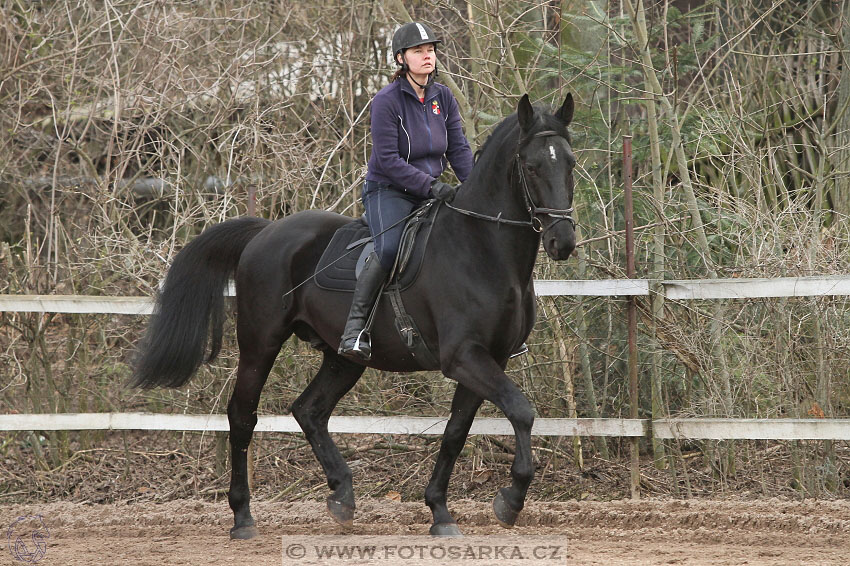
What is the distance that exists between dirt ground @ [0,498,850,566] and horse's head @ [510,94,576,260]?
164cm

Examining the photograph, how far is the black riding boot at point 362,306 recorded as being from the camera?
529cm

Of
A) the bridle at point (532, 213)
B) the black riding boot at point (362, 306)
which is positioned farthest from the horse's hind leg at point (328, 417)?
the bridle at point (532, 213)

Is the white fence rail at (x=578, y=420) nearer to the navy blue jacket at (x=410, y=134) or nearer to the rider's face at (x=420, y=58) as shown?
the navy blue jacket at (x=410, y=134)

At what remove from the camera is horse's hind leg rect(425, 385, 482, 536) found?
5.43 meters

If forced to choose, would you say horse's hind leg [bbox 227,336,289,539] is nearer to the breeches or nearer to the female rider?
the female rider

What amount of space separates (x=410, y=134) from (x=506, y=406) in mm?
1716

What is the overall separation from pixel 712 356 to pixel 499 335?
7.29ft

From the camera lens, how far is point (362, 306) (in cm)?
532

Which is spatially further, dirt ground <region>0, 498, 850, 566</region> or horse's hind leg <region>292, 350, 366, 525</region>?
horse's hind leg <region>292, 350, 366, 525</region>

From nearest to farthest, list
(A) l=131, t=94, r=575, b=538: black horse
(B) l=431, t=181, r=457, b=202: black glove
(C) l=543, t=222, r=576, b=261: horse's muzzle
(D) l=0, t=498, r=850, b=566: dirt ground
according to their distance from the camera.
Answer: (C) l=543, t=222, r=576, b=261: horse's muzzle → (A) l=131, t=94, r=575, b=538: black horse → (D) l=0, t=498, r=850, b=566: dirt ground → (B) l=431, t=181, r=457, b=202: black glove

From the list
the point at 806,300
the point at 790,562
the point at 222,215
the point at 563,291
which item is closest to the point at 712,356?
the point at 806,300

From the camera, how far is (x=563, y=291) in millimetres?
6242

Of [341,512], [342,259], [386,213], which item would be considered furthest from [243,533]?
[386,213]

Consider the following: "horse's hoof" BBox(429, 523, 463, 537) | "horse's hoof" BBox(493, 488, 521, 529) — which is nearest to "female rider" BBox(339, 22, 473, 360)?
"horse's hoof" BBox(429, 523, 463, 537)
